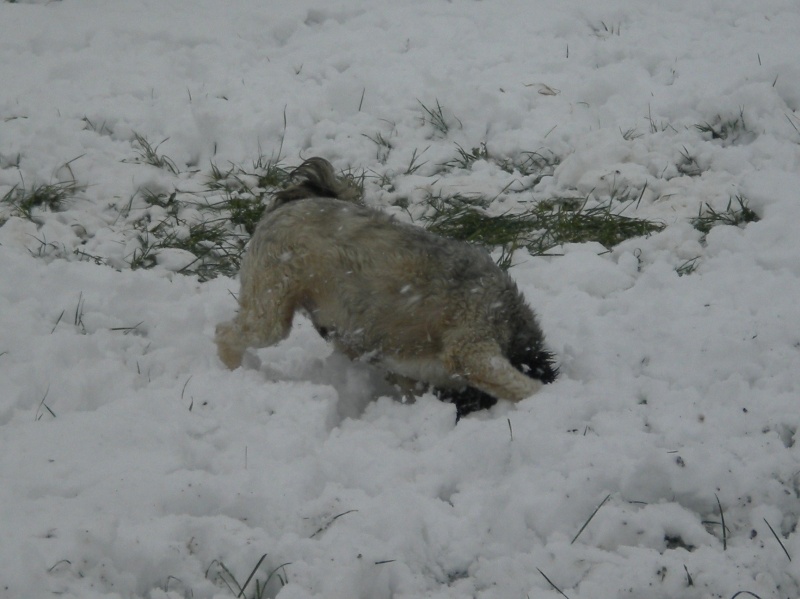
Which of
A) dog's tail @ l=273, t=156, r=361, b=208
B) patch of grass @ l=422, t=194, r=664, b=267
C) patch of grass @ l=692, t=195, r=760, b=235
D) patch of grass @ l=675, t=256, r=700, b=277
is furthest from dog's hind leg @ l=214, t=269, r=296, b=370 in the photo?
patch of grass @ l=692, t=195, r=760, b=235

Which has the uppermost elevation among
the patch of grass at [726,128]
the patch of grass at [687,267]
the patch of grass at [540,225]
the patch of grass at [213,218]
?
the patch of grass at [726,128]

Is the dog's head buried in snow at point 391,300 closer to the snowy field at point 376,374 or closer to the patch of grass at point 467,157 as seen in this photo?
the snowy field at point 376,374

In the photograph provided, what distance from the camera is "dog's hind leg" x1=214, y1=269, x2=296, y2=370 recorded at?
13.9 feet

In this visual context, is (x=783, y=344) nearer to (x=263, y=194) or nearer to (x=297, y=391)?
(x=297, y=391)

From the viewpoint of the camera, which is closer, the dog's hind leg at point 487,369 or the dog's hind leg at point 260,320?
the dog's hind leg at point 487,369

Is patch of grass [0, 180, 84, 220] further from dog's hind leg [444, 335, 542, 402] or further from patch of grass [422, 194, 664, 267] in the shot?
dog's hind leg [444, 335, 542, 402]

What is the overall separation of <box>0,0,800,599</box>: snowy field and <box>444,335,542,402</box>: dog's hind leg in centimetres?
12

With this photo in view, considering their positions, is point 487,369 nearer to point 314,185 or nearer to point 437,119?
point 314,185

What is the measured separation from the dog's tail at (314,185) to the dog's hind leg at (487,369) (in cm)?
127

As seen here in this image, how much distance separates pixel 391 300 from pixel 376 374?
492mm

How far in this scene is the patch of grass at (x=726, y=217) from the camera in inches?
207

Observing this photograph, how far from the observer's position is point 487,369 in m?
3.88

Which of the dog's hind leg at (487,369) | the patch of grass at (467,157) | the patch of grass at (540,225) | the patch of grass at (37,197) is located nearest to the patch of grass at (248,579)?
the dog's hind leg at (487,369)

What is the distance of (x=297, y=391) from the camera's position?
391 cm
